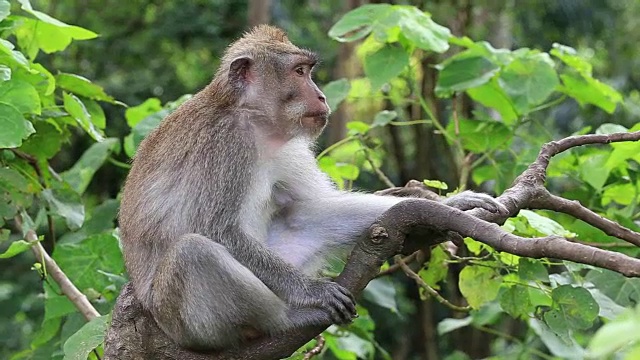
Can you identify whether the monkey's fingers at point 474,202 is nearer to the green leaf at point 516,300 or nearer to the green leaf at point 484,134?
the green leaf at point 516,300

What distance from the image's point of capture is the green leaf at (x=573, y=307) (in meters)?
3.53

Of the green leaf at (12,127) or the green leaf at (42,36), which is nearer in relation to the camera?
the green leaf at (12,127)

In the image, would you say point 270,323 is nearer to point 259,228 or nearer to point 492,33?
point 259,228

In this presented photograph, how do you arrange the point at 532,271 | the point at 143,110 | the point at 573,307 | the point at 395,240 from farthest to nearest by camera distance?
the point at 143,110
the point at 532,271
the point at 573,307
the point at 395,240

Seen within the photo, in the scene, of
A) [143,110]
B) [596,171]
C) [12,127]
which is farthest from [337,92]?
[12,127]

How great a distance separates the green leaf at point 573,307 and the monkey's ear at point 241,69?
64.4 inches

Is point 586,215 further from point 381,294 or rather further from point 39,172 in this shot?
point 39,172

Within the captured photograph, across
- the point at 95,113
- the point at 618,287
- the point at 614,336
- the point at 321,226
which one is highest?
the point at 614,336

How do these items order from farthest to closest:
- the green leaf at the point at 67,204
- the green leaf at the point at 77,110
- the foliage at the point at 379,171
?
the green leaf at the point at 67,204, the green leaf at the point at 77,110, the foliage at the point at 379,171

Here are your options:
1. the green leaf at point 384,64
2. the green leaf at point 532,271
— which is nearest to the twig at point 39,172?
the green leaf at point 384,64

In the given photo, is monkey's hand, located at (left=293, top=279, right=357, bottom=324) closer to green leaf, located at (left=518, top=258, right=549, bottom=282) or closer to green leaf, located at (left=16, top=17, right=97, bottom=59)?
green leaf, located at (left=518, top=258, right=549, bottom=282)

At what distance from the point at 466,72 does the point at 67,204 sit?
2.25m

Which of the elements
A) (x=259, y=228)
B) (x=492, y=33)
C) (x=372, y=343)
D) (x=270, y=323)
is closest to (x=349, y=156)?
(x=372, y=343)

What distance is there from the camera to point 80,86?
4.73 meters
